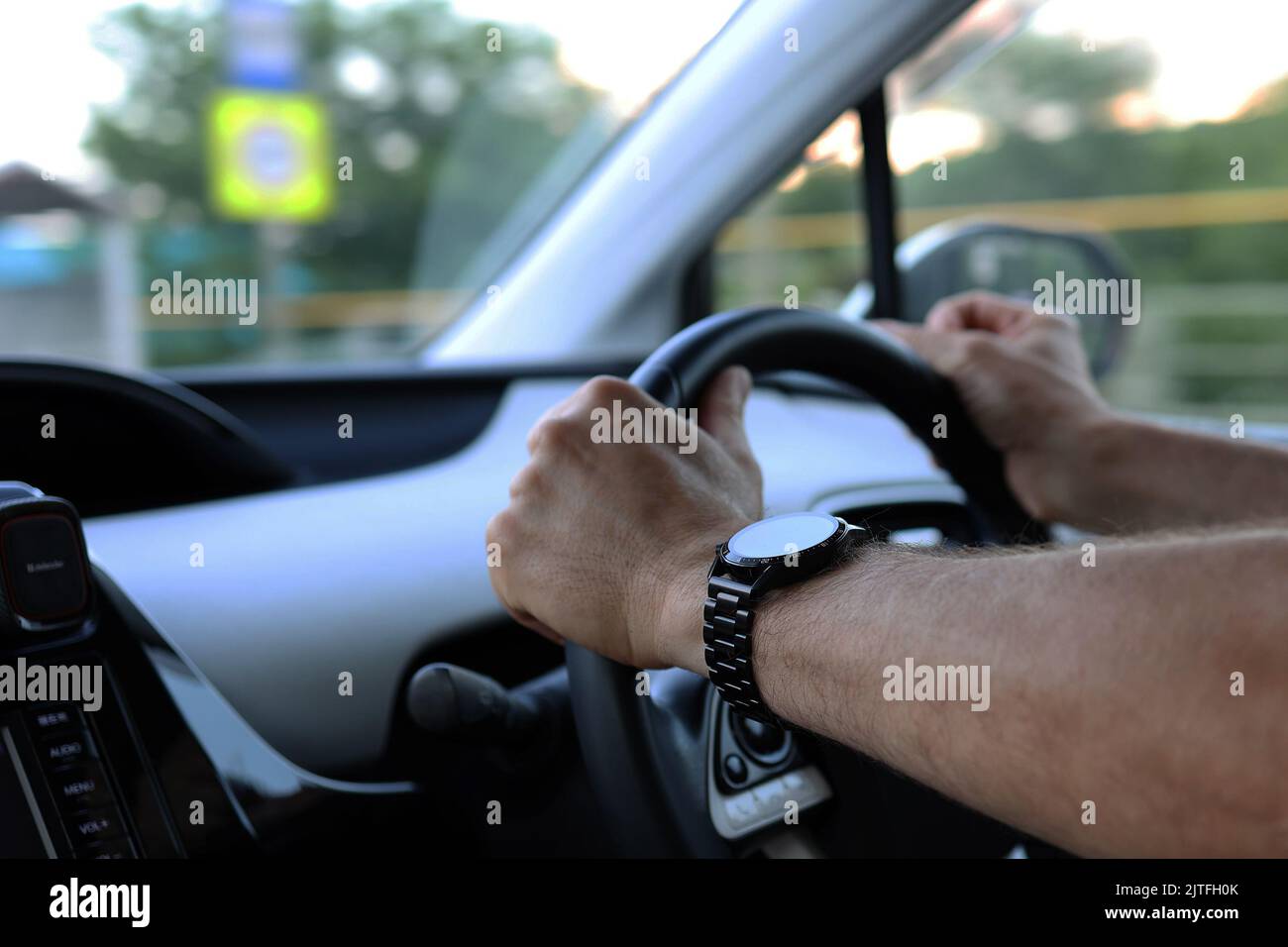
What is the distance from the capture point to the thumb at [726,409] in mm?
1023

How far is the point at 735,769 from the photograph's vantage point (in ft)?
3.33

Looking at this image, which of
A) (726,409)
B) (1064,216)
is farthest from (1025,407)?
(1064,216)

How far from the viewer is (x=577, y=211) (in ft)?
6.61

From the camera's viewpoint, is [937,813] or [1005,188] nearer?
[937,813]

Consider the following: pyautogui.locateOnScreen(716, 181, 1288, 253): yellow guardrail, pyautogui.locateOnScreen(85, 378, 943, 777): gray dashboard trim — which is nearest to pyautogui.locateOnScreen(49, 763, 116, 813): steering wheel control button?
pyautogui.locateOnScreen(85, 378, 943, 777): gray dashboard trim

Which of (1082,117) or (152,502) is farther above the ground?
(1082,117)

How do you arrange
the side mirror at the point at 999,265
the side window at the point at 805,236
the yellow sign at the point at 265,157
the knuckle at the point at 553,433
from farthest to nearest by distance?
the yellow sign at the point at 265,157, the side mirror at the point at 999,265, the side window at the point at 805,236, the knuckle at the point at 553,433

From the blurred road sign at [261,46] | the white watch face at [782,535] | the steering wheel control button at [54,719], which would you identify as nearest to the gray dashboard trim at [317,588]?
the steering wheel control button at [54,719]

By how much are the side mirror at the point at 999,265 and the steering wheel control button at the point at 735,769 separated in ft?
4.08

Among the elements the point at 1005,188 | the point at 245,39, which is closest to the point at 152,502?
the point at 245,39

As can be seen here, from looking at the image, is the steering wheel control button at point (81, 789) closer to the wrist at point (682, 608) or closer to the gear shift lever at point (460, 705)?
the gear shift lever at point (460, 705)

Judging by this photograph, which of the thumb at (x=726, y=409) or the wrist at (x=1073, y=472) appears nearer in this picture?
the thumb at (x=726, y=409)

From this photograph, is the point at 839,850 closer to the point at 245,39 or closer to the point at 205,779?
the point at 205,779
